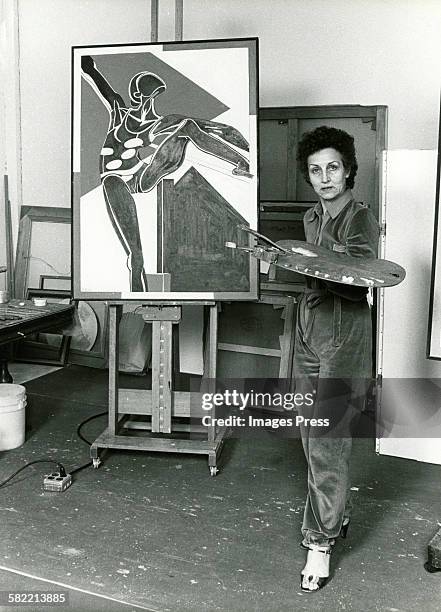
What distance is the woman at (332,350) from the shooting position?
6.30 ft

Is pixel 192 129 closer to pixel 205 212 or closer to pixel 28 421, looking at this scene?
pixel 205 212

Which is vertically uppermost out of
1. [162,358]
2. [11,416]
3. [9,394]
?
[162,358]

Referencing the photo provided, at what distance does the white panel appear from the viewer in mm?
2889

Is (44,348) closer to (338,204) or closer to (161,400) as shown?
(161,400)

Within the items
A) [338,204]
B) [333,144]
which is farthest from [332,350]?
[333,144]

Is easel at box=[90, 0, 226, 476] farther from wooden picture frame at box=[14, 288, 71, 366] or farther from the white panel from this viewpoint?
wooden picture frame at box=[14, 288, 71, 366]

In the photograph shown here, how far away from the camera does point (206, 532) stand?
230 cm

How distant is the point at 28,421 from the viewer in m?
3.43

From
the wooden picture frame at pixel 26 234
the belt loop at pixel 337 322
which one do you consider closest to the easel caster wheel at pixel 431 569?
the belt loop at pixel 337 322

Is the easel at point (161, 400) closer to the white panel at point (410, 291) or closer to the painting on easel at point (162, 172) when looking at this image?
the painting on easel at point (162, 172)

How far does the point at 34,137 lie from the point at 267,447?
2.84 meters

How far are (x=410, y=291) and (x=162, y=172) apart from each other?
1206 mm

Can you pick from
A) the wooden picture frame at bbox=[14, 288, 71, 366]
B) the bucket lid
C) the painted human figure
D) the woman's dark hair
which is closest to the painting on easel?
Answer: the painted human figure

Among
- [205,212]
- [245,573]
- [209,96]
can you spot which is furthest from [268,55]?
[245,573]
